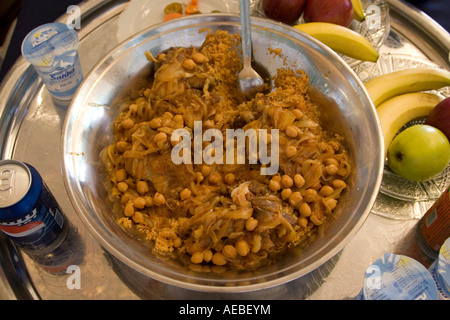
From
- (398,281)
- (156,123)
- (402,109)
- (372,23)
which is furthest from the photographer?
(372,23)

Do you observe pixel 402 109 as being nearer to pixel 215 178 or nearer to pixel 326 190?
pixel 326 190

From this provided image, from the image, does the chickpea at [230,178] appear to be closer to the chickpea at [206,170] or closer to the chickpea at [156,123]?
the chickpea at [206,170]

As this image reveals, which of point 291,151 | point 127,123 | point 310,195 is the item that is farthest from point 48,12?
point 310,195

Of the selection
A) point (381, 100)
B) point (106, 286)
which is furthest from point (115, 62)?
point (381, 100)

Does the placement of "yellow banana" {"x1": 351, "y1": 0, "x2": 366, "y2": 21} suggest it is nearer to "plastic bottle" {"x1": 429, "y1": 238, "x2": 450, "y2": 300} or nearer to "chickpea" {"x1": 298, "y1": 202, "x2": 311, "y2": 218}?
"chickpea" {"x1": 298, "y1": 202, "x2": 311, "y2": 218}

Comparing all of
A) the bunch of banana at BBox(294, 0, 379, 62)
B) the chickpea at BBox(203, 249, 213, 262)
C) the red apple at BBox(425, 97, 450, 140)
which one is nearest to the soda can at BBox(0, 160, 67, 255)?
the chickpea at BBox(203, 249, 213, 262)

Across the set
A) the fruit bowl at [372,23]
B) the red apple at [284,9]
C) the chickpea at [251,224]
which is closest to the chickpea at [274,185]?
the chickpea at [251,224]
